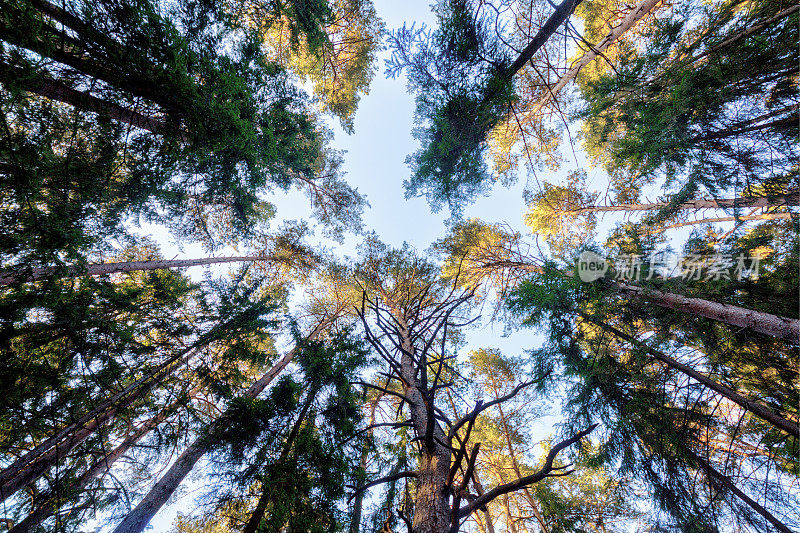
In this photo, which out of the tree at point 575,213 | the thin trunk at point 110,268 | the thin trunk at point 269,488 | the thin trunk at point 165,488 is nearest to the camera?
the thin trunk at point 269,488

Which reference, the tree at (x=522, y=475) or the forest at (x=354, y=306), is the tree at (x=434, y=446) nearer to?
the forest at (x=354, y=306)

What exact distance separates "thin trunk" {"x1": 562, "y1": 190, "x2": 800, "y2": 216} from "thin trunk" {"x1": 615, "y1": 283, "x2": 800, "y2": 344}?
1813 mm

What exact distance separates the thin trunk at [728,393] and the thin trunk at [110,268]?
28.1 feet

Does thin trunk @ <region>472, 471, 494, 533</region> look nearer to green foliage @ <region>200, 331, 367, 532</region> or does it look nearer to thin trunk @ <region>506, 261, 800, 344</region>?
green foliage @ <region>200, 331, 367, 532</region>

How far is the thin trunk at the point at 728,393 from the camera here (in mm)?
3580

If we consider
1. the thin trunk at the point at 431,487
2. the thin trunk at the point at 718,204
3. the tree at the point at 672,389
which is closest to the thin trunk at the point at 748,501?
the tree at the point at 672,389

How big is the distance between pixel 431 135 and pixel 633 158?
4.40 meters

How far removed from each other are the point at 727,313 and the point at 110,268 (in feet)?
42.8

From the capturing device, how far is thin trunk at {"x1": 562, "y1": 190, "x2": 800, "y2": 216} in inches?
183

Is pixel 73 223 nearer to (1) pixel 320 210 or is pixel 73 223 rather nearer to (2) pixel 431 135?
(2) pixel 431 135

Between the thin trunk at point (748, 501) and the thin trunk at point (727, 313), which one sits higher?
the thin trunk at point (727, 313)

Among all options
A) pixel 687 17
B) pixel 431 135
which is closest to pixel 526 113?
pixel 687 17

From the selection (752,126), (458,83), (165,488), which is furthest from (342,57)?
(165,488)

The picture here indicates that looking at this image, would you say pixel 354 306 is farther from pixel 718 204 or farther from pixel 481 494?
pixel 718 204
